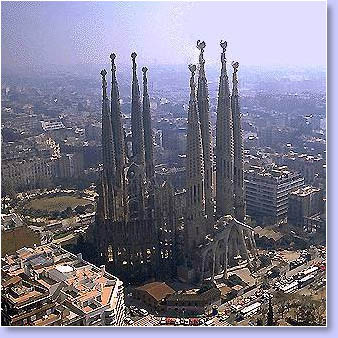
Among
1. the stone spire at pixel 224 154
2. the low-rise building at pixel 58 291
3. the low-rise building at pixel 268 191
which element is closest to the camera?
the low-rise building at pixel 58 291

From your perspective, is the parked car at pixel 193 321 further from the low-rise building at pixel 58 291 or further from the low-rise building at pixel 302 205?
the low-rise building at pixel 302 205

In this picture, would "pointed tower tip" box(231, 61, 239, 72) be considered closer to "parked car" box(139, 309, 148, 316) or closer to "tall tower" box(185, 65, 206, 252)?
"tall tower" box(185, 65, 206, 252)

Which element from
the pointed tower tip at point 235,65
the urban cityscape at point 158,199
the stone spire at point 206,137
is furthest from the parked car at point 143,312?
the pointed tower tip at point 235,65

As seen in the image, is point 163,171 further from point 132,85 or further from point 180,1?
point 180,1

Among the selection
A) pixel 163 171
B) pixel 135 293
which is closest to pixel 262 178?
pixel 163 171

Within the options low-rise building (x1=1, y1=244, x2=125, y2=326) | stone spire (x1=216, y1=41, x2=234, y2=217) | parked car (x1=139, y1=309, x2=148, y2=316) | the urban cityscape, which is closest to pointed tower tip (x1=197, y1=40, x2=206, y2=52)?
the urban cityscape

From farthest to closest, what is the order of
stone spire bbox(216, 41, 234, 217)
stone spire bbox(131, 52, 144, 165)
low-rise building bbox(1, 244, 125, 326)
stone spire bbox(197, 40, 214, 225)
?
stone spire bbox(131, 52, 144, 165), stone spire bbox(216, 41, 234, 217), stone spire bbox(197, 40, 214, 225), low-rise building bbox(1, 244, 125, 326)

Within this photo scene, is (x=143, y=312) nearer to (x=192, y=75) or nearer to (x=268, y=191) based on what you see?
(x=192, y=75)
